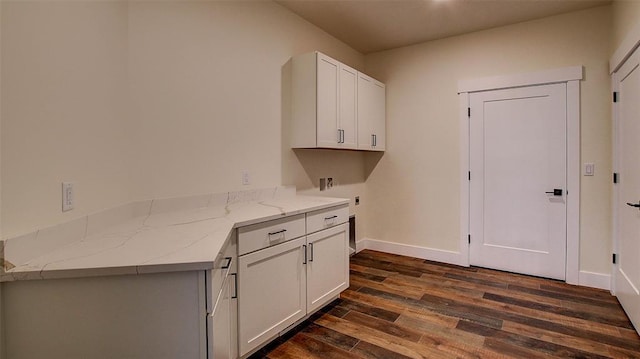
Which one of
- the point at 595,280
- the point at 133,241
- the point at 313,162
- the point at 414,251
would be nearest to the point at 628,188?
the point at 595,280

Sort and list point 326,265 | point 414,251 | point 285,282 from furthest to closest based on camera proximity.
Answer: point 414,251 → point 326,265 → point 285,282

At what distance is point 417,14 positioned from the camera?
308 centimetres

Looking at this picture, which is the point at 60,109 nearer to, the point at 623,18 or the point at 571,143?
the point at 623,18

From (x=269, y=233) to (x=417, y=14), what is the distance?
2576 mm

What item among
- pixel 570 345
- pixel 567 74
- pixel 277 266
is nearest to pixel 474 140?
pixel 567 74

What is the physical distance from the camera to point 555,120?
10.2ft

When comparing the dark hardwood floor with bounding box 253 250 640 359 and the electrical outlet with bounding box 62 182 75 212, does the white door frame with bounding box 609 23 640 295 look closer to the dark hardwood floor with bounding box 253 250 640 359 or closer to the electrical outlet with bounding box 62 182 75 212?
the dark hardwood floor with bounding box 253 250 640 359

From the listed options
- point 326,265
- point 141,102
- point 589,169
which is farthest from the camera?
point 589,169

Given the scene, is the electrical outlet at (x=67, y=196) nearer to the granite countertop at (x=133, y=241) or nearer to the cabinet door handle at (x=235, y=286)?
the granite countertop at (x=133, y=241)

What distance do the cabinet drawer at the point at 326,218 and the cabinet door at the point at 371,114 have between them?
110 cm

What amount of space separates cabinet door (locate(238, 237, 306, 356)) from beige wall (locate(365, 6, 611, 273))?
2194mm

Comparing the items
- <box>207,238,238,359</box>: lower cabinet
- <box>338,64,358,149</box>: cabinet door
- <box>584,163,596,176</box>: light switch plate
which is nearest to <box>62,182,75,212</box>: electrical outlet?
<box>207,238,238,359</box>: lower cabinet

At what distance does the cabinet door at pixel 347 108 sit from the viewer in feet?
10.3

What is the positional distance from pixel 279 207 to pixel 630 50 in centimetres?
271
